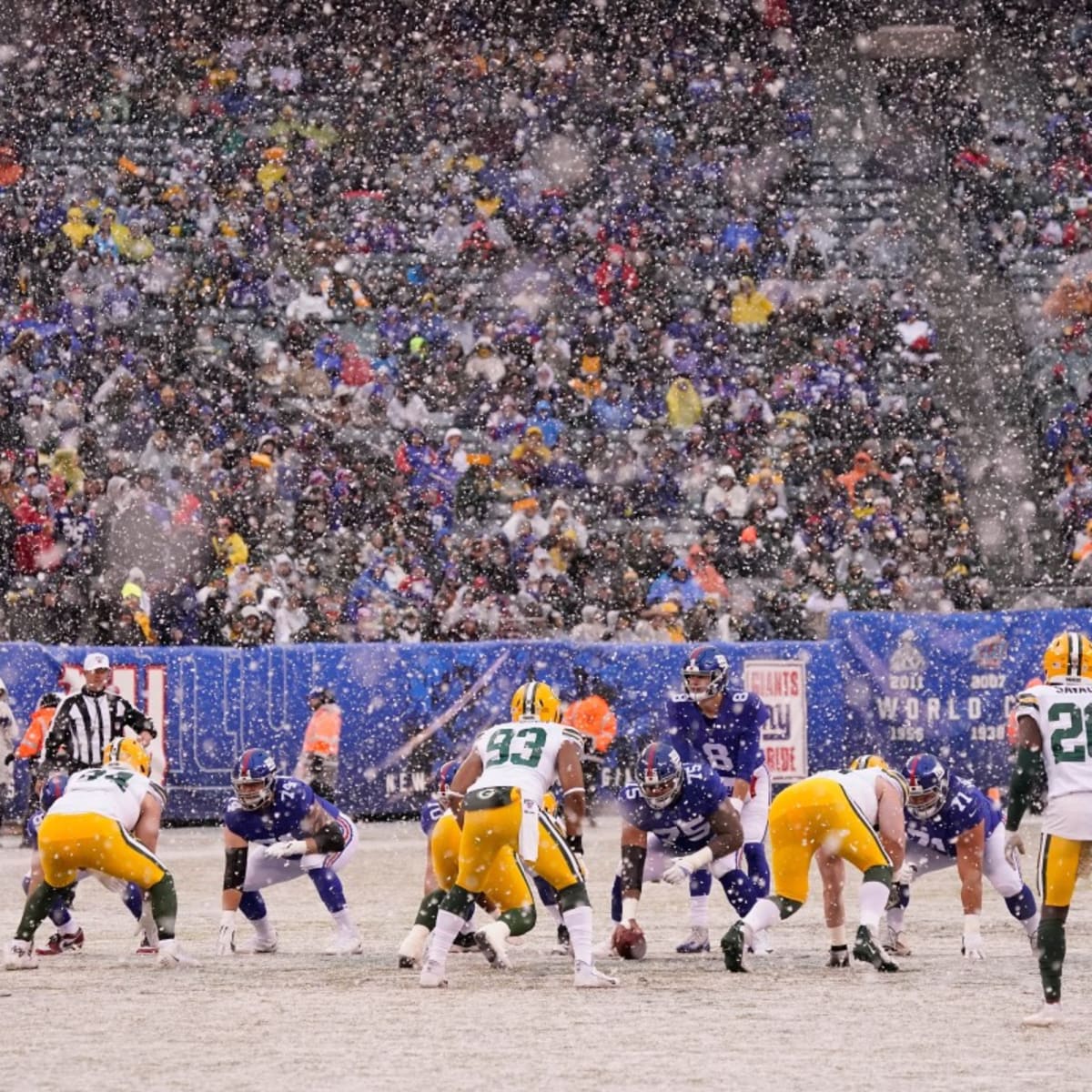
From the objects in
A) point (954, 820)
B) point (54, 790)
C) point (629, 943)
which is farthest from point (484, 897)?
point (54, 790)

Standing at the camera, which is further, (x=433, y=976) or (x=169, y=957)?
(x=169, y=957)

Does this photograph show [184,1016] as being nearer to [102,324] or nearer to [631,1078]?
[631,1078]

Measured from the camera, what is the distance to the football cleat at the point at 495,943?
40.4ft

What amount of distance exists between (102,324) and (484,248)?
515cm

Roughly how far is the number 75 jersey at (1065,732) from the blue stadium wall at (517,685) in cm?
1315

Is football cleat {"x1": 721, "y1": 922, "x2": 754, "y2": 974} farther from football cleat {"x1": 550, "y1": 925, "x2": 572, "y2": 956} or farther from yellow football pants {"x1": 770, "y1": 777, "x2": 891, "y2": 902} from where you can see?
football cleat {"x1": 550, "y1": 925, "x2": 572, "y2": 956}

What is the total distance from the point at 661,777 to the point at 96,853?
130 inches

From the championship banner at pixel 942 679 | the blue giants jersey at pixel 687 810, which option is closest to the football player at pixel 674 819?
the blue giants jersey at pixel 687 810

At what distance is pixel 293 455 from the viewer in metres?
25.4

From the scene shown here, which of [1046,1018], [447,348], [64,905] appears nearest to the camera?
[1046,1018]

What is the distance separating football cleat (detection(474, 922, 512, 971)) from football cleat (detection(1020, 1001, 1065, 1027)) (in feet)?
10.7

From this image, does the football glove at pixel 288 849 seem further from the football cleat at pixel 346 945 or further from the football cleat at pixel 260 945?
the football cleat at pixel 260 945

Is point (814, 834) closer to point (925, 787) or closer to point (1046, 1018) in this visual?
point (925, 787)

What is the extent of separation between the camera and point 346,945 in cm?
1360
